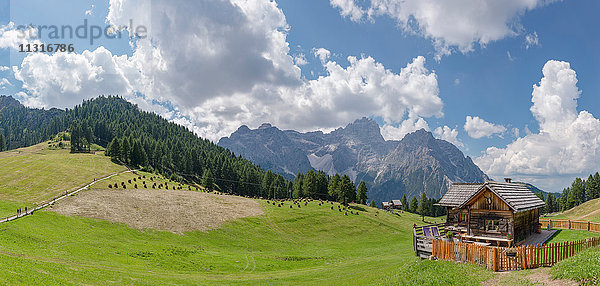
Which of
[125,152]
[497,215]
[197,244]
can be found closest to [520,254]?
[497,215]

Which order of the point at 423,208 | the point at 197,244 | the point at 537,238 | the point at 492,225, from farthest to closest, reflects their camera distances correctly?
the point at 423,208
the point at 197,244
the point at 537,238
the point at 492,225

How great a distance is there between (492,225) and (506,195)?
14.3 feet

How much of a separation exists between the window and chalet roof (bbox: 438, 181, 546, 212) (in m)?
3.30

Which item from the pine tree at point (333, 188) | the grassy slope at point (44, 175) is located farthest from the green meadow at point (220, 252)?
the pine tree at point (333, 188)

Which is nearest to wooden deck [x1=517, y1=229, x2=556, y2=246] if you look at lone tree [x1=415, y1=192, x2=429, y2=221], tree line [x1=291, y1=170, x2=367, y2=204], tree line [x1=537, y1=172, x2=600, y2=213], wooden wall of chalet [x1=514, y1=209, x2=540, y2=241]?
wooden wall of chalet [x1=514, y1=209, x2=540, y2=241]

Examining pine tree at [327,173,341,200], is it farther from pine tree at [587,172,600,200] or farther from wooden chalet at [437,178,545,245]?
pine tree at [587,172,600,200]

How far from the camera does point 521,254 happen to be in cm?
2272

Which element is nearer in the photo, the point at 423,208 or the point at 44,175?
the point at 44,175

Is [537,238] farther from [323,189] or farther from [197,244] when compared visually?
[323,189]

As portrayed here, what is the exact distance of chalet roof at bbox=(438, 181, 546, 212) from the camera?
127 ft

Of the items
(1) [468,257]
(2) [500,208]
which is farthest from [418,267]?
(2) [500,208]

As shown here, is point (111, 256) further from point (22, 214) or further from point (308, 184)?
point (308, 184)

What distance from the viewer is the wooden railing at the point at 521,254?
22375mm

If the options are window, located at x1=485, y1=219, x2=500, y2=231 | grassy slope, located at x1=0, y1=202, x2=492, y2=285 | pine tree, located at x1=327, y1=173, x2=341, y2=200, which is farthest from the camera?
pine tree, located at x1=327, y1=173, x2=341, y2=200
